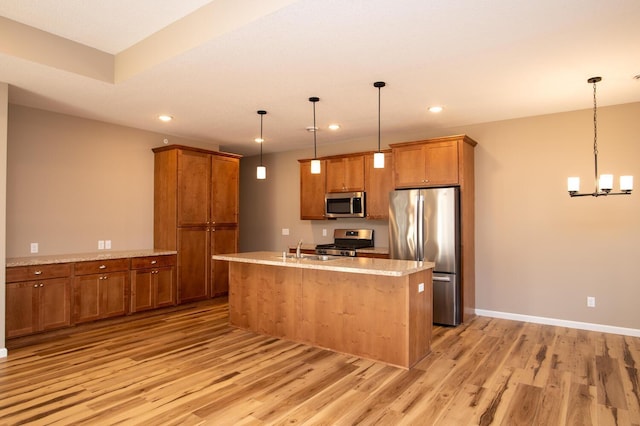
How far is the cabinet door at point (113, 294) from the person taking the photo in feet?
16.0

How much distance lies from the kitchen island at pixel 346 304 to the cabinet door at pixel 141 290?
62.8 inches

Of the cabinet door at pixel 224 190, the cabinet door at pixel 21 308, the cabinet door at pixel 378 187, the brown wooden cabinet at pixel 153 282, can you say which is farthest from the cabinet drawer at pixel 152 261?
the cabinet door at pixel 378 187

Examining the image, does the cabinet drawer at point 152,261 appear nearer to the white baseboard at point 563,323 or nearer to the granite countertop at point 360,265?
the granite countertop at point 360,265

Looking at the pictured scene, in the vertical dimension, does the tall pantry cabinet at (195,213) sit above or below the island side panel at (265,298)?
above

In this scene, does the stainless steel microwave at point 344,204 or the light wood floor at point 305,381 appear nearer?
the light wood floor at point 305,381

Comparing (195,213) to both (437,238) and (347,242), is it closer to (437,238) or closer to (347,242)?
(347,242)

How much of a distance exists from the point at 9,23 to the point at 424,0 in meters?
3.19

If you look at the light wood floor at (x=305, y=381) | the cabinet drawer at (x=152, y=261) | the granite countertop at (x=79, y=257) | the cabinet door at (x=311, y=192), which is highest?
the cabinet door at (x=311, y=192)

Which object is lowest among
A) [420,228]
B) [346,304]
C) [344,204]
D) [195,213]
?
[346,304]

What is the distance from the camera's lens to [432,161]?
5102 mm

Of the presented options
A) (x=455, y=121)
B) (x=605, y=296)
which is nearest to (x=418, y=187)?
(x=455, y=121)

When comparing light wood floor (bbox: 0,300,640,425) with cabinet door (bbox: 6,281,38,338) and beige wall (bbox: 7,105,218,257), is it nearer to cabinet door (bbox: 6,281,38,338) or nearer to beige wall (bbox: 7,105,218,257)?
cabinet door (bbox: 6,281,38,338)

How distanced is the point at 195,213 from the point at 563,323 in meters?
5.19

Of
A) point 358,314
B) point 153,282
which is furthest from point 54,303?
point 358,314
